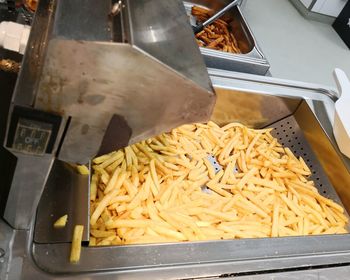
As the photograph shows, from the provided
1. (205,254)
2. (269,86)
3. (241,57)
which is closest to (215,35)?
(241,57)

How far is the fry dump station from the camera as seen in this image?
18.9 inches

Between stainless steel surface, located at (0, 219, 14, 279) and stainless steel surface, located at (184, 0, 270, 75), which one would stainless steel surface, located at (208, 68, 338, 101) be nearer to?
stainless steel surface, located at (184, 0, 270, 75)

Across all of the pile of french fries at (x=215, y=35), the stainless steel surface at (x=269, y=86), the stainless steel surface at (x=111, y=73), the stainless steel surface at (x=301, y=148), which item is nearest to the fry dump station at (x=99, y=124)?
the stainless steel surface at (x=111, y=73)

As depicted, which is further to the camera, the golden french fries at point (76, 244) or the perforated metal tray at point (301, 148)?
the perforated metal tray at point (301, 148)

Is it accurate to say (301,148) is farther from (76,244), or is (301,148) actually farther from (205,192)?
(76,244)

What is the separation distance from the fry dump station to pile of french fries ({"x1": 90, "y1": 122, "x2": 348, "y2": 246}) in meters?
0.10

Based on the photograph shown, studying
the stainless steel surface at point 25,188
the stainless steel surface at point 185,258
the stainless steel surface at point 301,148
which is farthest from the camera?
the stainless steel surface at point 301,148

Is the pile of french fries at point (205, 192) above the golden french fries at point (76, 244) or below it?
below

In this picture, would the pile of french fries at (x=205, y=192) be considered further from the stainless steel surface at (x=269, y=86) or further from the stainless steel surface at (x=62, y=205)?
the stainless steel surface at (x=269, y=86)

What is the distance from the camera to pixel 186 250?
0.90 metres

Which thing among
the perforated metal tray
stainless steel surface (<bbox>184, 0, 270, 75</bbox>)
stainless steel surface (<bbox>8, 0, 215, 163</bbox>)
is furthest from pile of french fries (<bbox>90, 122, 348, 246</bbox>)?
stainless steel surface (<bbox>8, 0, 215, 163</bbox>)

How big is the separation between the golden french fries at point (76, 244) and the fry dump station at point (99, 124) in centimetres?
2

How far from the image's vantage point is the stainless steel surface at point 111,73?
0.47 m

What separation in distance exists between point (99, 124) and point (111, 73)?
10 centimetres
